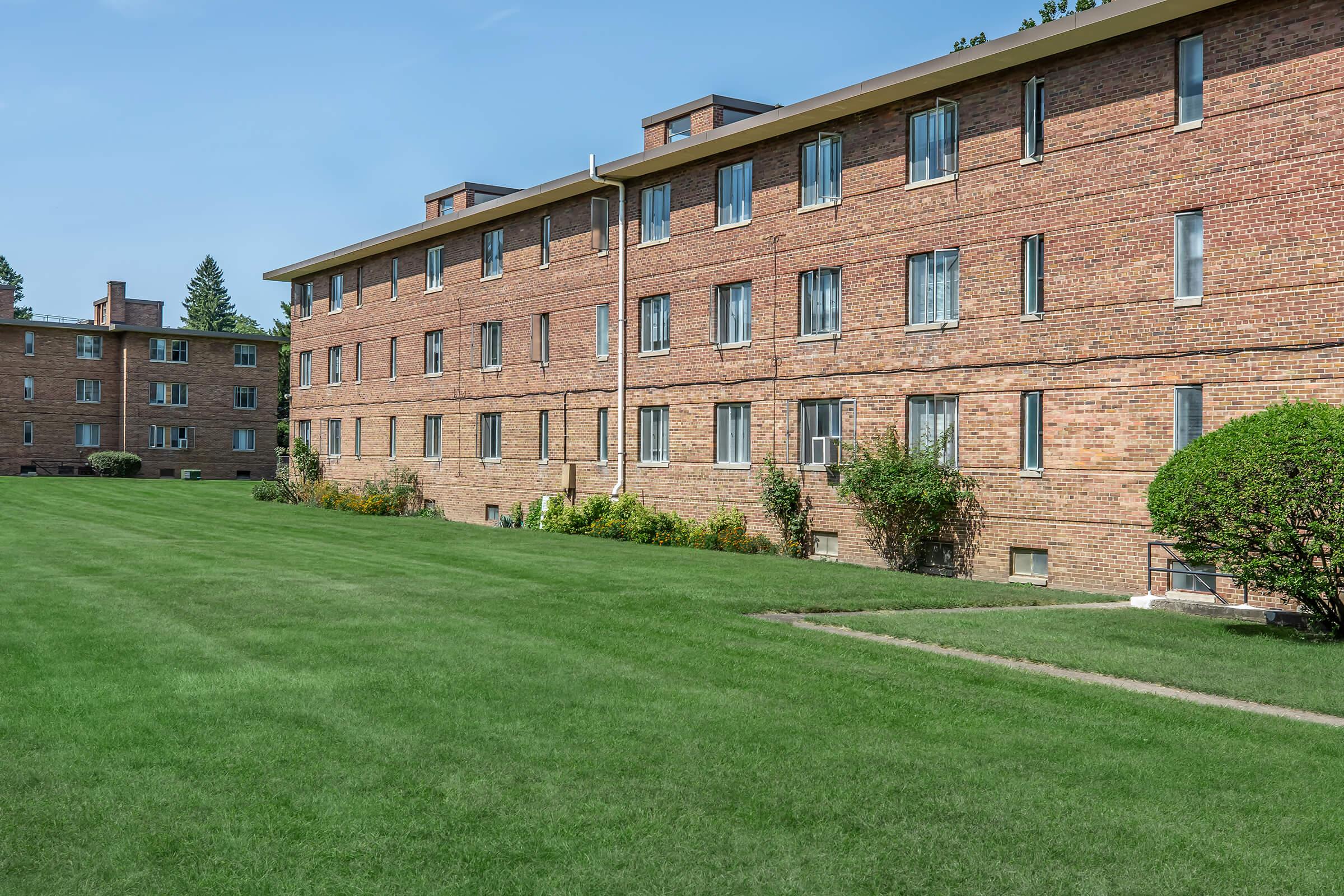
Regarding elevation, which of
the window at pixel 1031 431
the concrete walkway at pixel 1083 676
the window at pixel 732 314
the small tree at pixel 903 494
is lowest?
the concrete walkway at pixel 1083 676

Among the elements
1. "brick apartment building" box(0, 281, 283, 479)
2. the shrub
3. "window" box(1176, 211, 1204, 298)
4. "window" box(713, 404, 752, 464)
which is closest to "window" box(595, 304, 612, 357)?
"window" box(713, 404, 752, 464)

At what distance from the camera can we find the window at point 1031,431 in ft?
67.6

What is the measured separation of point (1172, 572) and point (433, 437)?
2537 cm

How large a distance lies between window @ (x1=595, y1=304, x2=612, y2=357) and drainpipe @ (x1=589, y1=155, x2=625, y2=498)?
0.68 meters

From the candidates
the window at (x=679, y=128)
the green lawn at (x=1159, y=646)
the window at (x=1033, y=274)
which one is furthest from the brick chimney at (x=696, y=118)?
the green lawn at (x=1159, y=646)

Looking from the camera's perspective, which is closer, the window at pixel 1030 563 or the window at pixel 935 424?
the window at pixel 1030 563

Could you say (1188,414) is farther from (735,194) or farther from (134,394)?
(134,394)

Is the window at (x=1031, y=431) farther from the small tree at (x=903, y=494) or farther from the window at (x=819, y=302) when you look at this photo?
the window at (x=819, y=302)

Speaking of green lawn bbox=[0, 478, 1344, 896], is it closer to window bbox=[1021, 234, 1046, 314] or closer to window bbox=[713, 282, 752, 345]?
window bbox=[1021, 234, 1046, 314]

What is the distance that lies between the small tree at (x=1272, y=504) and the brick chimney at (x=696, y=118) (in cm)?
1539

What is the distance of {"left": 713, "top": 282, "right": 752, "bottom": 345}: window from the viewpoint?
26156mm

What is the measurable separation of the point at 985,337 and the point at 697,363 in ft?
25.5

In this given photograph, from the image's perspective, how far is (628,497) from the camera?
28594mm

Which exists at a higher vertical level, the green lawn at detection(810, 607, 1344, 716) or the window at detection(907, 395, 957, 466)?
the window at detection(907, 395, 957, 466)
